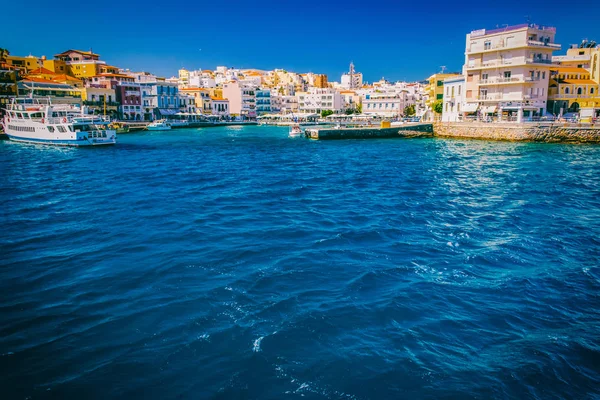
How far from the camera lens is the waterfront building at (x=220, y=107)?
12912 centimetres

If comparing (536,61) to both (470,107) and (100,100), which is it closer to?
(470,107)

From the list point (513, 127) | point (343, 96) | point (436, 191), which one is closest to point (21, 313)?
point (436, 191)

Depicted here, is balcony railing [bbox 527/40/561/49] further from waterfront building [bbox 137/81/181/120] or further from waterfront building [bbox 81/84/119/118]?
waterfront building [bbox 137/81/181/120]

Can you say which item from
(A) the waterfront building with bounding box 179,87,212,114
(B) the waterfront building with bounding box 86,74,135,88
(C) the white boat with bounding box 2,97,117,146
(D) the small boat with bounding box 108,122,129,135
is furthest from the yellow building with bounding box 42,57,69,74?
(C) the white boat with bounding box 2,97,117,146

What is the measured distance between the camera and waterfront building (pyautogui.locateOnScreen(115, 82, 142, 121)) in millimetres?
98688

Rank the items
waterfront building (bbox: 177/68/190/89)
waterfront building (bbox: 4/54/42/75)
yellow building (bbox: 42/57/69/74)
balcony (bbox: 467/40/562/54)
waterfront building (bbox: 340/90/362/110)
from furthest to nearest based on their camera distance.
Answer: waterfront building (bbox: 177/68/190/89) → waterfront building (bbox: 340/90/362/110) → yellow building (bbox: 42/57/69/74) → waterfront building (bbox: 4/54/42/75) → balcony (bbox: 467/40/562/54)

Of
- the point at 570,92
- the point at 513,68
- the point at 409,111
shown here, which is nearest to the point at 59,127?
the point at 513,68

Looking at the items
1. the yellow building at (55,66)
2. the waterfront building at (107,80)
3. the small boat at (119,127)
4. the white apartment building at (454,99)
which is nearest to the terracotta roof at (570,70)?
the white apartment building at (454,99)

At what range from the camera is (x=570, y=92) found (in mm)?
56969

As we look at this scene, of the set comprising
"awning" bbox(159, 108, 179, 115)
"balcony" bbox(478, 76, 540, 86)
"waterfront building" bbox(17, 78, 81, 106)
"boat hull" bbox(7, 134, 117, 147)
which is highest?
"waterfront building" bbox(17, 78, 81, 106)

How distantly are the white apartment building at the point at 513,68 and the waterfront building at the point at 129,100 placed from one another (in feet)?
241

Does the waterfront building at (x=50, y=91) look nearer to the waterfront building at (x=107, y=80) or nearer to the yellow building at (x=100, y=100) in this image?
the yellow building at (x=100, y=100)

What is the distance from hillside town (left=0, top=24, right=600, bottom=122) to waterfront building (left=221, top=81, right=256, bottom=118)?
0.29m

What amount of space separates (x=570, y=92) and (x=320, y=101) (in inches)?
3197
